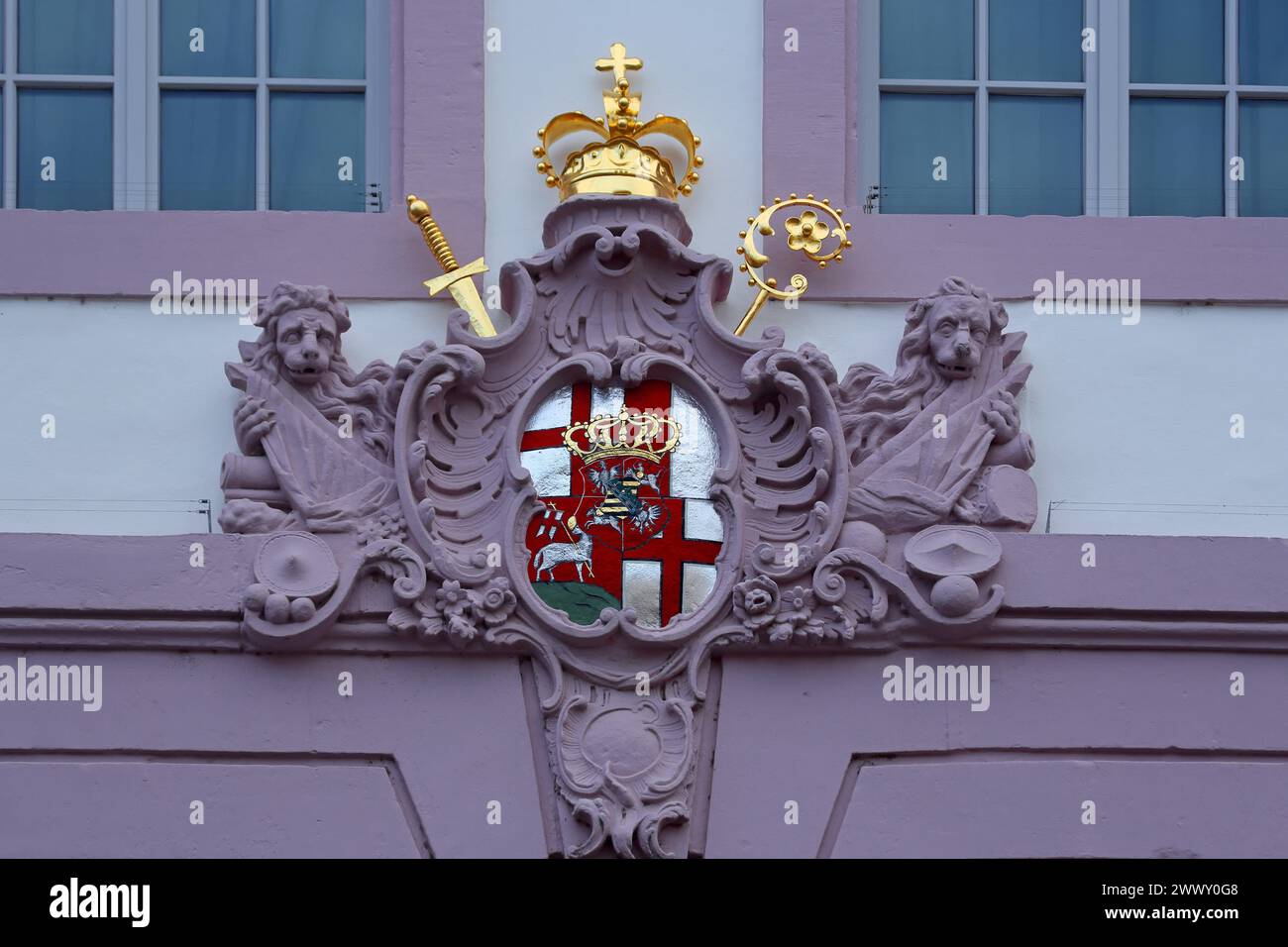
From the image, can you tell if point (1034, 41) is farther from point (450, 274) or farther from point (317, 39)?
point (317, 39)

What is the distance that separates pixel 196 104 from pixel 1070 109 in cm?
277

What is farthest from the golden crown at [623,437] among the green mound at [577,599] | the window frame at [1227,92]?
the window frame at [1227,92]

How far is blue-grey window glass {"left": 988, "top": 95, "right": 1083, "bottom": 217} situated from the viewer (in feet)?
27.7

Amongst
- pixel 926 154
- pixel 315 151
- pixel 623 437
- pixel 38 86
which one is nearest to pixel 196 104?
pixel 315 151

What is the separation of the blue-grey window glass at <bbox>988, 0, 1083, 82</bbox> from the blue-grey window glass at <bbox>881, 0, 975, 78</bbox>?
81mm

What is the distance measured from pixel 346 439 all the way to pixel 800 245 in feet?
4.85

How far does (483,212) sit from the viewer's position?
8180 millimetres

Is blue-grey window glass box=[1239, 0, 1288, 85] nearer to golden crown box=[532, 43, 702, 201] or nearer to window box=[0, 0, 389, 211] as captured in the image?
golden crown box=[532, 43, 702, 201]

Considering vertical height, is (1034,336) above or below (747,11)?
below

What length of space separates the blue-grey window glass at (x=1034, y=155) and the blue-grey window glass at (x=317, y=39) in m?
2.02

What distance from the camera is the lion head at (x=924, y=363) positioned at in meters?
7.90

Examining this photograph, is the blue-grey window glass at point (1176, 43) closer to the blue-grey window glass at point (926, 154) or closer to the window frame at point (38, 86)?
the blue-grey window glass at point (926, 154)

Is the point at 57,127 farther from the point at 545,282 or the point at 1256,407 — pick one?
the point at 1256,407
